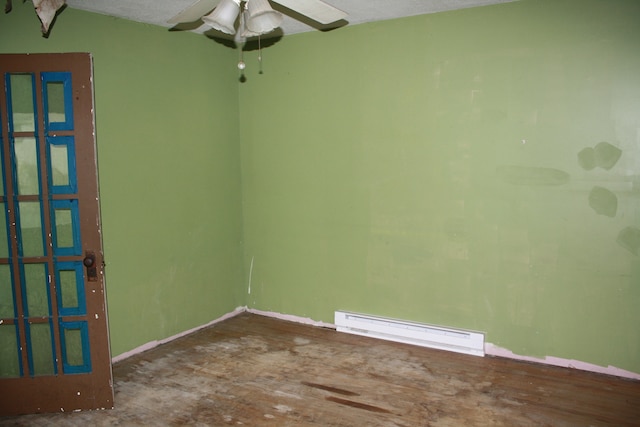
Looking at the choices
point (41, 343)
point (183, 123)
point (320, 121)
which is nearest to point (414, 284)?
point (320, 121)

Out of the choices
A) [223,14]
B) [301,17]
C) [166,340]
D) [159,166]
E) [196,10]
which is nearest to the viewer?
[223,14]

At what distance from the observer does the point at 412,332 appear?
12.9 ft

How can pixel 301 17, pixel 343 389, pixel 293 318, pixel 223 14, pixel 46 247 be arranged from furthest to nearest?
1. pixel 293 318
2. pixel 301 17
3. pixel 343 389
4. pixel 46 247
5. pixel 223 14

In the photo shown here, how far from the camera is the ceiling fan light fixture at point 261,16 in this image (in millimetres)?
2438

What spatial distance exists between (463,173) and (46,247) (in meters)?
2.89

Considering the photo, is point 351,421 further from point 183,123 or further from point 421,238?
point 183,123

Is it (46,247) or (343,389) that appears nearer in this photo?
(46,247)

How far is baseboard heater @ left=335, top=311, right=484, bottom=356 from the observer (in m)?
3.74

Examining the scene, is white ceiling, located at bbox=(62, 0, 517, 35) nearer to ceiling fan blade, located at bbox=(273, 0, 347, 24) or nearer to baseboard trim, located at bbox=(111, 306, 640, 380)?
ceiling fan blade, located at bbox=(273, 0, 347, 24)

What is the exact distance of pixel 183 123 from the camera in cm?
Answer: 409

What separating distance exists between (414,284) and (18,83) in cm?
313

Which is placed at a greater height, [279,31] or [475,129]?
[279,31]

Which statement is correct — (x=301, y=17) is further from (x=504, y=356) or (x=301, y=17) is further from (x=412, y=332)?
(x=504, y=356)

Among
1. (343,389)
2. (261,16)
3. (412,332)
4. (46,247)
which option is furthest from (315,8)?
(412,332)
